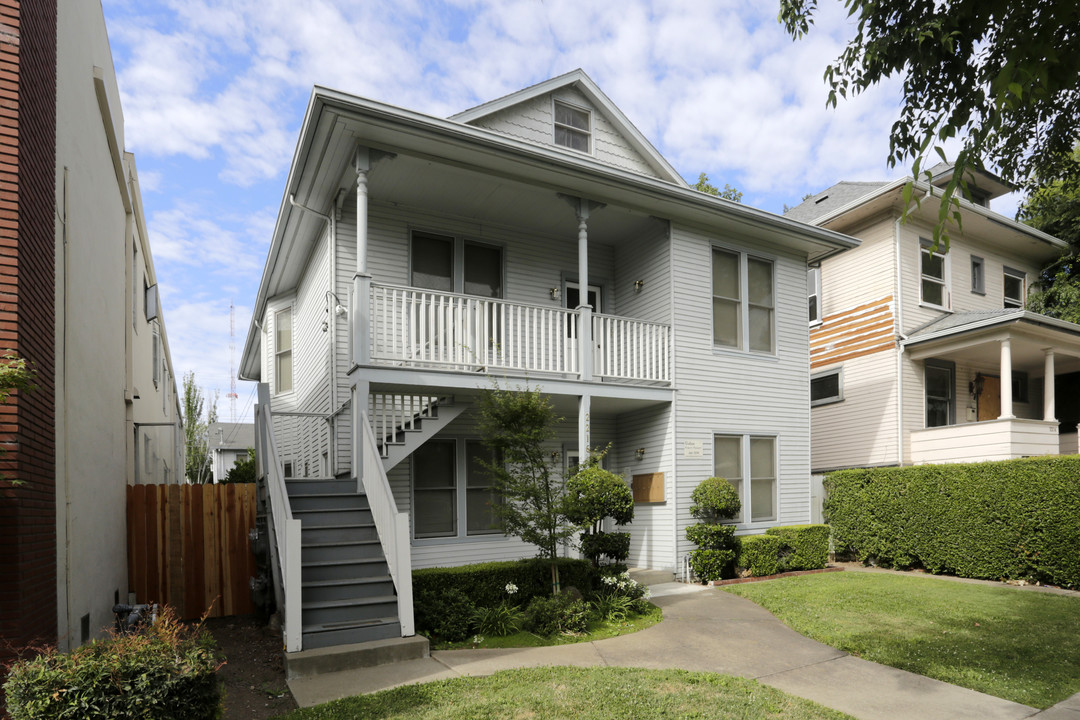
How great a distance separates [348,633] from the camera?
643 centimetres

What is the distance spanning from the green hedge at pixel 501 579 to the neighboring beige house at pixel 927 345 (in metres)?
9.27

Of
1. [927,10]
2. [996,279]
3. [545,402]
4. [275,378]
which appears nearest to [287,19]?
[545,402]

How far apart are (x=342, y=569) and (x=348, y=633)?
944mm

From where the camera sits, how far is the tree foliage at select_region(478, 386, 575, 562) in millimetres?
8305

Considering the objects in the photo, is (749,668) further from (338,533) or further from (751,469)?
(751,469)

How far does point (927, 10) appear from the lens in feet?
18.3

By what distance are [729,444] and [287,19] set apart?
9.76 meters

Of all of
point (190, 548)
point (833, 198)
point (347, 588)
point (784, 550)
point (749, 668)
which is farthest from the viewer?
point (833, 198)

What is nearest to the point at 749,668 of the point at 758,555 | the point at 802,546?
the point at 758,555

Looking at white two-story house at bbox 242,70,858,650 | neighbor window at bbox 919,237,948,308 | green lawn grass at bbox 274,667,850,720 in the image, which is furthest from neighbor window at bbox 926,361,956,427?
green lawn grass at bbox 274,667,850,720

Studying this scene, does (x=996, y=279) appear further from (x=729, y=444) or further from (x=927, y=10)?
(x=927, y=10)

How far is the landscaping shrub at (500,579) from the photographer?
7730 mm

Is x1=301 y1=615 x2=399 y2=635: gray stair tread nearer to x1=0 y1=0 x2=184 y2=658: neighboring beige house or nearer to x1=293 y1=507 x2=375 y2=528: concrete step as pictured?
x1=293 y1=507 x2=375 y2=528: concrete step

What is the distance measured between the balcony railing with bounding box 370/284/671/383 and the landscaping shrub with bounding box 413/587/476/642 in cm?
305
